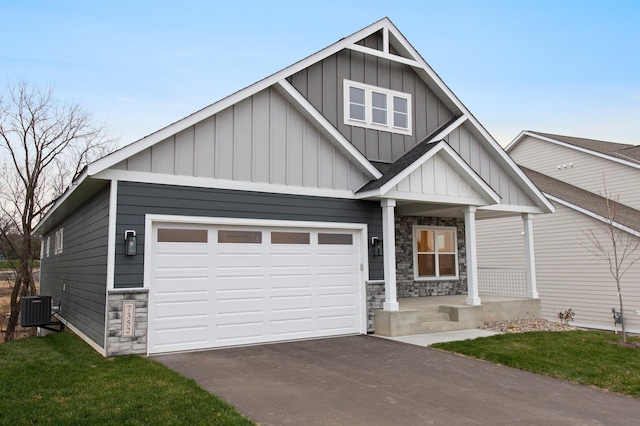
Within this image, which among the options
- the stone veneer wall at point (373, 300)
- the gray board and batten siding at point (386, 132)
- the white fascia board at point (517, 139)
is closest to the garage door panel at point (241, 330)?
the stone veneer wall at point (373, 300)

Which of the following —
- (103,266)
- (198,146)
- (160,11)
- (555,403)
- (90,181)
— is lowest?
(555,403)

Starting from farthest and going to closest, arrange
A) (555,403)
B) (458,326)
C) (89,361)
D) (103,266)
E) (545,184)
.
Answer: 1. (545,184)
2. (458,326)
3. (103,266)
4. (89,361)
5. (555,403)

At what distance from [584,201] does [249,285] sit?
1375 centimetres

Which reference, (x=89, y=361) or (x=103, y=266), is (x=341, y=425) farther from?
(x=103, y=266)

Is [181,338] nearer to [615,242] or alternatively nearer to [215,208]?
[215,208]

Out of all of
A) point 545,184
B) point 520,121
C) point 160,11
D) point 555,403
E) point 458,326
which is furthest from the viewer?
point 520,121

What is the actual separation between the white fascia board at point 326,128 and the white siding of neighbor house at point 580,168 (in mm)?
12505

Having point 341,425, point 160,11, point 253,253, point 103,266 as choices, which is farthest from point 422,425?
point 160,11

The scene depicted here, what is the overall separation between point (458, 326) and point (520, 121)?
21.4m

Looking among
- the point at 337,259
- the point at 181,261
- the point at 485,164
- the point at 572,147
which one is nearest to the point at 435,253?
the point at 485,164

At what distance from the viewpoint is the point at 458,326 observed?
11.1 meters

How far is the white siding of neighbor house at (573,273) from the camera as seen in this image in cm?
1591

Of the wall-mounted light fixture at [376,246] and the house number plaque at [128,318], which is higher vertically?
the wall-mounted light fixture at [376,246]

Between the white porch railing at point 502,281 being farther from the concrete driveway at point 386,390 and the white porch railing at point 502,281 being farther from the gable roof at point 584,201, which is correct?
the concrete driveway at point 386,390
